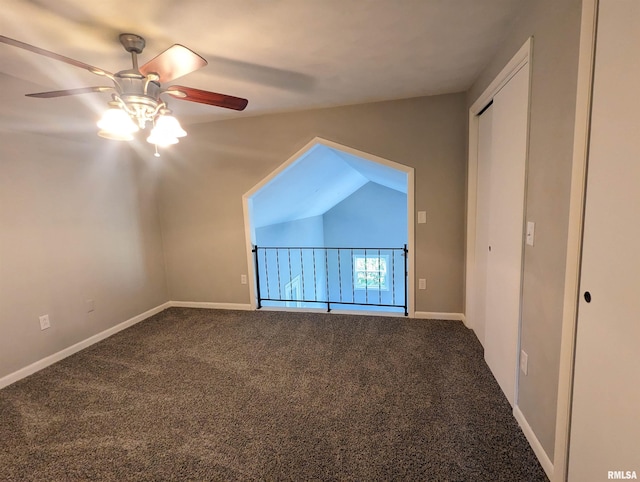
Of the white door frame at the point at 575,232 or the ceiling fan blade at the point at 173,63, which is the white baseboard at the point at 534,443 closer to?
the white door frame at the point at 575,232

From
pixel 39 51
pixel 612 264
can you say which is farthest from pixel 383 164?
pixel 39 51

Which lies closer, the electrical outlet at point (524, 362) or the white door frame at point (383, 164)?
the electrical outlet at point (524, 362)

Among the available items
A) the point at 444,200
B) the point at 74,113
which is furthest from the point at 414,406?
the point at 74,113

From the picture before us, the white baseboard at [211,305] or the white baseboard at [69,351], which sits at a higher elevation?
the white baseboard at [211,305]

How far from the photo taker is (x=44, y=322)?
2.58m

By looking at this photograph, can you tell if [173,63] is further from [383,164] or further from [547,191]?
[383,164]

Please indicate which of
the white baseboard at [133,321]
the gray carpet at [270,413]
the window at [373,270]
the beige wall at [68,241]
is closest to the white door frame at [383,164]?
the white baseboard at [133,321]

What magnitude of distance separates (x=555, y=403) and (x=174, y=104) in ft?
12.1

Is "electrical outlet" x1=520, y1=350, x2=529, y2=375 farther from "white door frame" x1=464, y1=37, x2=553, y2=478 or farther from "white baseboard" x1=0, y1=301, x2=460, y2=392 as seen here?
"white baseboard" x1=0, y1=301, x2=460, y2=392

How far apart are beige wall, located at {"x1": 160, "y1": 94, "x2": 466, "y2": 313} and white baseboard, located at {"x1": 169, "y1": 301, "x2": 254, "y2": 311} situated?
2.3 inches

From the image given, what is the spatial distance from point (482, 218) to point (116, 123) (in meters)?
2.79

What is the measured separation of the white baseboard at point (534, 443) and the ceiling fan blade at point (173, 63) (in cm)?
257

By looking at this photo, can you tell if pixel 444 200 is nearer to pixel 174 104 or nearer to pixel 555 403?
pixel 555 403

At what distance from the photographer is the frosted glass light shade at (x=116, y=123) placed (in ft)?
5.28
